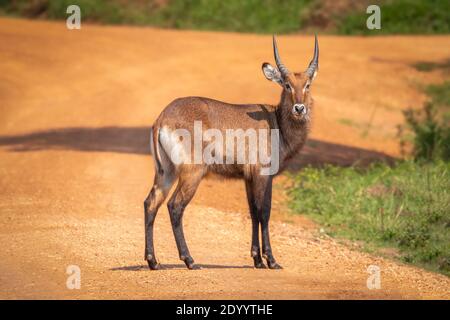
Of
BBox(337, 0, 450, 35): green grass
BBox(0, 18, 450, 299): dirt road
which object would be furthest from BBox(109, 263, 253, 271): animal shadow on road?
BBox(337, 0, 450, 35): green grass

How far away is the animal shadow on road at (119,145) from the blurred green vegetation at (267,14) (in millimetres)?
10961

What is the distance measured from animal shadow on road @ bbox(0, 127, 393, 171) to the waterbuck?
16.2ft

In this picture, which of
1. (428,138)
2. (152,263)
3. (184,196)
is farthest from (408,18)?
(152,263)

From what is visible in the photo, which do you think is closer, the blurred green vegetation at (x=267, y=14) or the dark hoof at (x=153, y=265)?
the dark hoof at (x=153, y=265)

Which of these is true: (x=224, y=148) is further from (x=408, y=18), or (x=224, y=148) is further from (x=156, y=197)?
(x=408, y=18)

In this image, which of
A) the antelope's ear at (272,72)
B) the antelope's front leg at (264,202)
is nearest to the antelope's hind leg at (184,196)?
Answer: the antelope's front leg at (264,202)

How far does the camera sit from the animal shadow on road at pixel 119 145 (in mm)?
14461

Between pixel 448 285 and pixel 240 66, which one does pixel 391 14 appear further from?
pixel 448 285

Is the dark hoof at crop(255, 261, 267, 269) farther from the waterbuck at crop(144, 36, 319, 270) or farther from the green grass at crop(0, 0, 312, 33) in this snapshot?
the green grass at crop(0, 0, 312, 33)

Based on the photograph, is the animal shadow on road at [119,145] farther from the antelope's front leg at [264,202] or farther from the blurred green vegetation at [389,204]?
the antelope's front leg at [264,202]

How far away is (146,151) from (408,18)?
1414 centimetres

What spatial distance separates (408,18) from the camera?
26.6 meters

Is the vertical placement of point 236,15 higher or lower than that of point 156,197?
higher

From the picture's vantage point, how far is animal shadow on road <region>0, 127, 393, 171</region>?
14.5 meters
